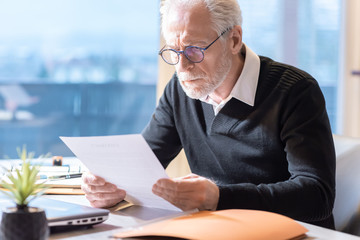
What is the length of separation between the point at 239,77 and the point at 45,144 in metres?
1.46

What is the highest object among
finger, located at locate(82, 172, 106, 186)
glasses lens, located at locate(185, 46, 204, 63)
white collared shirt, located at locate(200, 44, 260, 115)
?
glasses lens, located at locate(185, 46, 204, 63)

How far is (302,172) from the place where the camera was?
4.60 feet

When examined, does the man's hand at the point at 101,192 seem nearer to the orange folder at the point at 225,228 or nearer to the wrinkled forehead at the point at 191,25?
the orange folder at the point at 225,228

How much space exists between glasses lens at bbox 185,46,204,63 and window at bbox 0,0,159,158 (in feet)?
4.09

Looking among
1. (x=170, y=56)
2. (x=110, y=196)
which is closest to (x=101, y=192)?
(x=110, y=196)

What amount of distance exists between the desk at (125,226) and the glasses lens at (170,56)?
1.71 ft

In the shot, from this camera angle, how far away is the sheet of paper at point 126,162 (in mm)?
1086

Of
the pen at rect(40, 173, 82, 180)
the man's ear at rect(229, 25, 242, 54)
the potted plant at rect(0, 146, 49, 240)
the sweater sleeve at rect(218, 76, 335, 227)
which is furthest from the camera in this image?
the man's ear at rect(229, 25, 242, 54)

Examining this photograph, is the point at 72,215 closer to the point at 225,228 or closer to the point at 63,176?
the point at 225,228

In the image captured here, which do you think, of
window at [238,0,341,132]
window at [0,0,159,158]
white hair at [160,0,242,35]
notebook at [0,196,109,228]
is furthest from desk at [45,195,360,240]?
window at [238,0,341,132]

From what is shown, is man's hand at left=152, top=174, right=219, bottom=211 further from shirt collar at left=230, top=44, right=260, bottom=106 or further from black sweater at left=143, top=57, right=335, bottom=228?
shirt collar at left=230, top=44, right=260, bottom=106

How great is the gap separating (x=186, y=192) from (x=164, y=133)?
0.69 metres

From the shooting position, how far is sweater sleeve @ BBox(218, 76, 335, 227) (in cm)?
126

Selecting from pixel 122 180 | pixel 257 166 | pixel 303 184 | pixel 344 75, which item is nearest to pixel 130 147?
pixel 122 180
